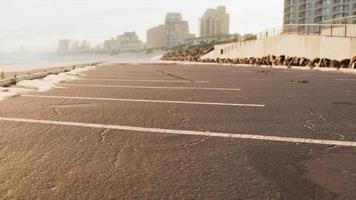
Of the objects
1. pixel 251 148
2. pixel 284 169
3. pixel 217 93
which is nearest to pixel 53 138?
pixel 251 148

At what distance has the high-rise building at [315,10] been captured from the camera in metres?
89.5

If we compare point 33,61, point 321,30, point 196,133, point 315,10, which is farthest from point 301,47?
point 315,10

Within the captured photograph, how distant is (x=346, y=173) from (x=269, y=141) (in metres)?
1.05

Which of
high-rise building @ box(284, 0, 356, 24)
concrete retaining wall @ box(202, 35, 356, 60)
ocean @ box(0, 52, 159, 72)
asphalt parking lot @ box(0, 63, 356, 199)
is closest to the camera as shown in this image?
asphalt parking lot @ box(0, 63, 356, 199)

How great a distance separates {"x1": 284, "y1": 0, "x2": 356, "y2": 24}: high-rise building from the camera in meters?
89.5

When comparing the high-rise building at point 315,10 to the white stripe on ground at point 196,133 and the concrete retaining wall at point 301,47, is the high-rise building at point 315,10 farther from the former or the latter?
the white stripe on ground at point 196,133

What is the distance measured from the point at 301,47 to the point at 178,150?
24.2m

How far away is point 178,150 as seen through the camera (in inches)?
143

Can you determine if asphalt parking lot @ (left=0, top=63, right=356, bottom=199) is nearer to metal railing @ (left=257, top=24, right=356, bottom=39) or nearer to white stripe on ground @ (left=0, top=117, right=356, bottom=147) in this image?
white stripe on ground @ (left=0, top=117, right=356, bottom=147)

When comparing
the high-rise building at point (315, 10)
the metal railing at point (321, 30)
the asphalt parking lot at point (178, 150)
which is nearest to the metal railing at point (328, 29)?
the metal railing at point (321, 30)

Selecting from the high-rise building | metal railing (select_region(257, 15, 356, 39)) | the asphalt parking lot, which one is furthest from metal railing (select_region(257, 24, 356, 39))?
the high-rise building

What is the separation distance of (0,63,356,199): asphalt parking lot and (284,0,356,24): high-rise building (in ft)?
307

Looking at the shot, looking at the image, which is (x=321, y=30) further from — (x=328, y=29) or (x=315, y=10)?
(x=315, y=10)

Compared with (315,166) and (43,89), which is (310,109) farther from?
(43,89)
